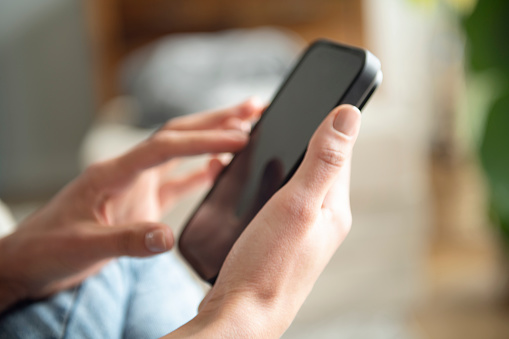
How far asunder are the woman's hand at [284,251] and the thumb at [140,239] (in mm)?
81

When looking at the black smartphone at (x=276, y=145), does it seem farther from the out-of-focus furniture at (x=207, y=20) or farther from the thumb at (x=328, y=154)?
Answer: the out-of-focus furniture at (x=207, y=20)

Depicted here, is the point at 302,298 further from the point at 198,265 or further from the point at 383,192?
the point at 383,192

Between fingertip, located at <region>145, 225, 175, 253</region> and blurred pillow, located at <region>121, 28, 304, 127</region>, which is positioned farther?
blurred pillow, located at <region>121, 28, 304, 127</region>

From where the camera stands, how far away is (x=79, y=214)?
1.75 ft

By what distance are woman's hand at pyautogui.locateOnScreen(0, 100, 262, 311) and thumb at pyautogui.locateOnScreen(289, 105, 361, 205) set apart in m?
0.15

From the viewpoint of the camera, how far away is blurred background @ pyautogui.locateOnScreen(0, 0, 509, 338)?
144cm

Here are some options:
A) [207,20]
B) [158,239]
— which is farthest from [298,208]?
[207,20]

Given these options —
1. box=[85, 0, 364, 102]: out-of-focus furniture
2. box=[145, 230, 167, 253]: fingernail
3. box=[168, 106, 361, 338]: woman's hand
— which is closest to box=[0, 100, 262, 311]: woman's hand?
box=[145, 230, 167, 253]: fingernail

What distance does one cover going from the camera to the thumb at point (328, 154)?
0.39m

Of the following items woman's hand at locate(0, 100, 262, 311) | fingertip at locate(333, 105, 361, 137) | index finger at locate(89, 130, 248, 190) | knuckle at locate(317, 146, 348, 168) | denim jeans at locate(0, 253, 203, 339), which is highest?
fingertip at locate(333, 105, 361, 137)

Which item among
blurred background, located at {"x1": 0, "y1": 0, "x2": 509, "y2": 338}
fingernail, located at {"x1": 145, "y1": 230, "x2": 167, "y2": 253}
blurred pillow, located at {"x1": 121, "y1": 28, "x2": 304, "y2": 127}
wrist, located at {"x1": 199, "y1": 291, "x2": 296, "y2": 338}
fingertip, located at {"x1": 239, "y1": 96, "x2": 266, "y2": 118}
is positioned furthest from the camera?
blurred pillow, located at {"x1": 121, "y1": 28, "x2": 304, "y2": 127}

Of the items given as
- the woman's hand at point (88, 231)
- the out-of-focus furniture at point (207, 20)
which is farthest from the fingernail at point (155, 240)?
the out-of-focus furniture at point (207, 20)

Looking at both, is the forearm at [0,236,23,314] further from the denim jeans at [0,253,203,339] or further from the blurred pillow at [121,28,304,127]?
the blurred pillow at [121,28,304,127]

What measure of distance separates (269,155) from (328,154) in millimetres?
156
